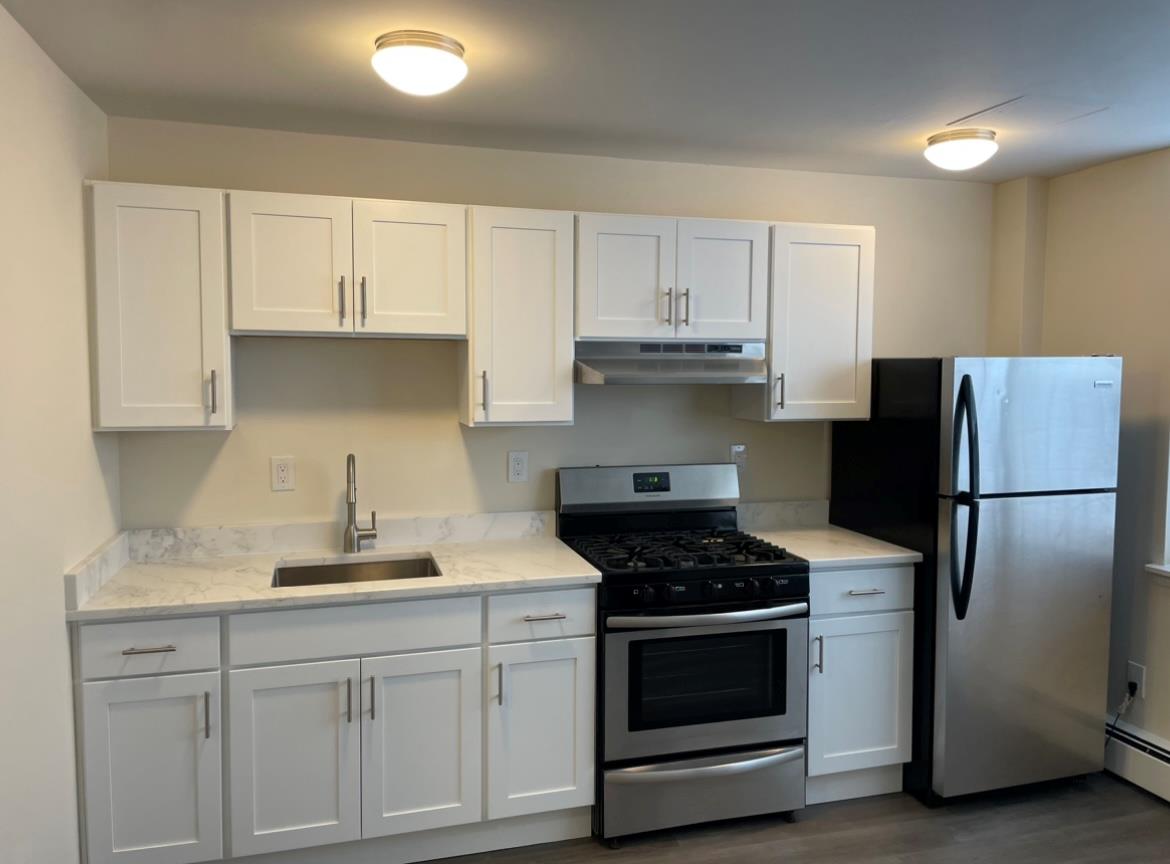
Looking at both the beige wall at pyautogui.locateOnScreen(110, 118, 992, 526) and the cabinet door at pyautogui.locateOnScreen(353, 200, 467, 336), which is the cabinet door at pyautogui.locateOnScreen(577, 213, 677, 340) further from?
the cabinet door at pyautogui.locateOnScreen(353, 200, 467, 336)

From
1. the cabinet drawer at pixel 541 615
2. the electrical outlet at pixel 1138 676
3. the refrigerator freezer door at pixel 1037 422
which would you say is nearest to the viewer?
the cabinet drawer at pixel 541 615

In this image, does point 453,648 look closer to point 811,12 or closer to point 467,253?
point 467,253

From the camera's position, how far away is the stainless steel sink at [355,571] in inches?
118

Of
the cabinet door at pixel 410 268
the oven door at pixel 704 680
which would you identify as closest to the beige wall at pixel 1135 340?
the oven door at pixel 704 680

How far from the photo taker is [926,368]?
3076 mm

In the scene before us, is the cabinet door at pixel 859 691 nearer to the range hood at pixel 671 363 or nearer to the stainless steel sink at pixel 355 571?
the range hood at pixel 671 363

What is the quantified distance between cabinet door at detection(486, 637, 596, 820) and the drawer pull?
930mm

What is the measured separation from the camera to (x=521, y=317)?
295cm

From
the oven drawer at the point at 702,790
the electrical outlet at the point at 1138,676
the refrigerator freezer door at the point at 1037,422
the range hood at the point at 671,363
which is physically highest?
the range hood at the point at 671,363

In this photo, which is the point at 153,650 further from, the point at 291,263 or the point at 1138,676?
the point at 1138,676

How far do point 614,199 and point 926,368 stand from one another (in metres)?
1.35

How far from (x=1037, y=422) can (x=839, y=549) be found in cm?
84

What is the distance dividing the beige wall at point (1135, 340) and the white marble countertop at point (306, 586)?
2.25 m

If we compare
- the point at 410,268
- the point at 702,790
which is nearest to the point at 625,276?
the point at 410,268
